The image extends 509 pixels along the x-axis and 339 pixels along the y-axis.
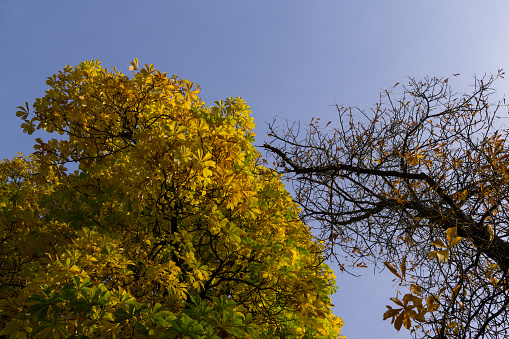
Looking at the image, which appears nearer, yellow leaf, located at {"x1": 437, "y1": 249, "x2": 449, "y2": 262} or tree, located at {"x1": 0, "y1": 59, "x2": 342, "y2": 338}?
yellow leaf, located at {"x1": 437, "y1": 249, "x2": 449, "y2": 262}

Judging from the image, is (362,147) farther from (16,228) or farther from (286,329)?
(16,228)

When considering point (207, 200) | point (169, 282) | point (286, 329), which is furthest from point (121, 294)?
point (286, 329)

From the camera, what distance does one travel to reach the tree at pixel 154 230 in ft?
13.0

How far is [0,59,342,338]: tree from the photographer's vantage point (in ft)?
13.0

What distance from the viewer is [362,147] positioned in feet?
23.7

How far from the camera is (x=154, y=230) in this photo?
18.6 feet

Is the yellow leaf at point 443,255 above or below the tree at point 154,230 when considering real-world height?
below

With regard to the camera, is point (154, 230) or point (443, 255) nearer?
point (443, 255)

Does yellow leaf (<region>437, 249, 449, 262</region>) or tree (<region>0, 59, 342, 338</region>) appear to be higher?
tree (<region>0, 59, 342, 338</region>)

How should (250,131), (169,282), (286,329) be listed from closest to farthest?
(169,282), (286,329), (250,131)

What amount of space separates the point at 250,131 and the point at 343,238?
237 centimetres

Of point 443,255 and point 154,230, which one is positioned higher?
Result: point 154,230

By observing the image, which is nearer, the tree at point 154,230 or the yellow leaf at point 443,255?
the yellow leaf at point 443,255

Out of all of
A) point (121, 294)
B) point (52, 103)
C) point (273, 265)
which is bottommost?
point (121, 294)
